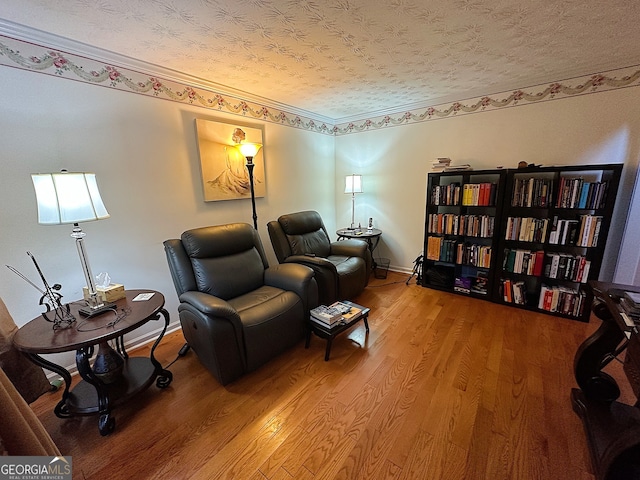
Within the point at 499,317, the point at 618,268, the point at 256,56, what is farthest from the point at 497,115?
the point at 256,56

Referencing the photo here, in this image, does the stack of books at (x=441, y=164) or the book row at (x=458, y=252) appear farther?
the stack of books at (x=441, y=164)

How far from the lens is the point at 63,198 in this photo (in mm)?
1280

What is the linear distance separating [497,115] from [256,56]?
244 cm

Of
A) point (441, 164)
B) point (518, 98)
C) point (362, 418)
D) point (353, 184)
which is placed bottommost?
point (362, 418)

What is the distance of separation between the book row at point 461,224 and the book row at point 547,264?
0.98ft

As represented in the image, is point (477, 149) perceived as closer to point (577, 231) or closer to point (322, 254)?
point (577, 231)

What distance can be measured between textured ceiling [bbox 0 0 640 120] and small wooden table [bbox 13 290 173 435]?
1596 mm

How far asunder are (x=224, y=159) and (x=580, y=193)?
321 cm

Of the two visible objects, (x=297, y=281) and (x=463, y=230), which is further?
(x=463, y=230)

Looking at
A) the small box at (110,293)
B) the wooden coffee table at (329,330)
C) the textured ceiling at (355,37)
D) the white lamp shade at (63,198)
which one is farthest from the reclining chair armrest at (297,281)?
the textured ceiling at (355,37)

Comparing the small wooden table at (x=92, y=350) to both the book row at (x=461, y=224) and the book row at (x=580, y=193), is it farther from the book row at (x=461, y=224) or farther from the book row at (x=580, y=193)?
the book row at (x=580, y=193)

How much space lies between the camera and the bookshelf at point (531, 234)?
88.7 inches

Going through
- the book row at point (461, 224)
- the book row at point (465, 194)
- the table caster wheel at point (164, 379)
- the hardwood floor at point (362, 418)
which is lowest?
the hardwood floor at point (362, 418)

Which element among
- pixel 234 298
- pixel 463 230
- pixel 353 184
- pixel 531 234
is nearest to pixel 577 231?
pixel 531 234
